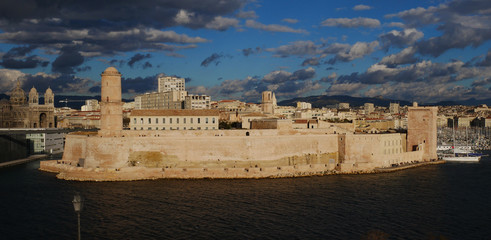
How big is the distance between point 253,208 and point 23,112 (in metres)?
66.3

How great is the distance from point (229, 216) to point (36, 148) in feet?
132

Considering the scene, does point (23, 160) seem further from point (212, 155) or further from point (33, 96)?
point (33, 96)

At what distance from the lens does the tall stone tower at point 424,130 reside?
1896 inches

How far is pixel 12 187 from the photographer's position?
1278 inches

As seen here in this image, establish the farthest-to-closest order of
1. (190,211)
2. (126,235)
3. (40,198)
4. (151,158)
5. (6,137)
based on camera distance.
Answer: (6,137)
(151,158)
(40,198)
(190,211)
(126,235)

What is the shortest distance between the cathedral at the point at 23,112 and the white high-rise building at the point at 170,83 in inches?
1675

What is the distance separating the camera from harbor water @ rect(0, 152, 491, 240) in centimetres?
2153

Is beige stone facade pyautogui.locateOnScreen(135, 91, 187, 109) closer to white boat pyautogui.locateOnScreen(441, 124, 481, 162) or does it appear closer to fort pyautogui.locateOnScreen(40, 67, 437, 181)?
fort pyautogui.locateOnScreen(40, 67, 437, 181)

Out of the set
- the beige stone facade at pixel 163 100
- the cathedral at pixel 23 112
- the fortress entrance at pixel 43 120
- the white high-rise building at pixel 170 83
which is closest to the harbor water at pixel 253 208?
the cathedral at pixel 23 112

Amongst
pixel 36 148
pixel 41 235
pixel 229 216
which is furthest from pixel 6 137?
pixel 229 216

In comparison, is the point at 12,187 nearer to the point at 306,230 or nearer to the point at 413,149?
the point at 306,230

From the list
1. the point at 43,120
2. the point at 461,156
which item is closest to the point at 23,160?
the point at 43,120

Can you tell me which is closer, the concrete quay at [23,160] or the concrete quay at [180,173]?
the concrete quay at [180,173]

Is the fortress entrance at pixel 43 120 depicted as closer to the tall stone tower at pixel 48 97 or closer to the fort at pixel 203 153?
the tall stone tower at pixel 48 97
